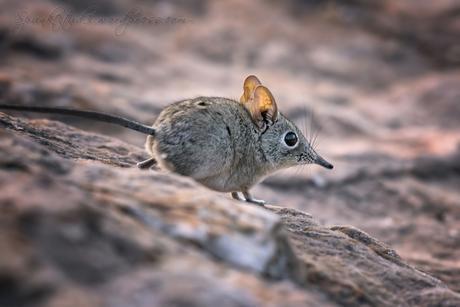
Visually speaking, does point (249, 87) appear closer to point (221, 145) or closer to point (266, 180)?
point (221, 145)

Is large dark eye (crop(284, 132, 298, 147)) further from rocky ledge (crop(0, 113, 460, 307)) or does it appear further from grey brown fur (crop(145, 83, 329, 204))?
rocky ledge (crop(0, 113, 460, 307))

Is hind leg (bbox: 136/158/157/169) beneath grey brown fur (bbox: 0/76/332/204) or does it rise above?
beneath

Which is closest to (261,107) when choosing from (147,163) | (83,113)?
(147,163)

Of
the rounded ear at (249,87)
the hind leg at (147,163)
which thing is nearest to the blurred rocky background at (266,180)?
the hind leg at (147,163)

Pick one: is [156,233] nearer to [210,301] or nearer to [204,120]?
[210,301]

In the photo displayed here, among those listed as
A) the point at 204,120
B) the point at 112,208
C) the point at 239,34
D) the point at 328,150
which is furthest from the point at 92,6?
the point at 112,208

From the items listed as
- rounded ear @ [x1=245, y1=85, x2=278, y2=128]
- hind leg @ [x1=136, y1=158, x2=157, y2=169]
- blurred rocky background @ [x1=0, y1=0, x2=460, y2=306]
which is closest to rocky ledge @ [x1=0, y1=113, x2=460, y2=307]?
blurred rocky background @ [x1=0, y1=0, x2=460, y2=306]
